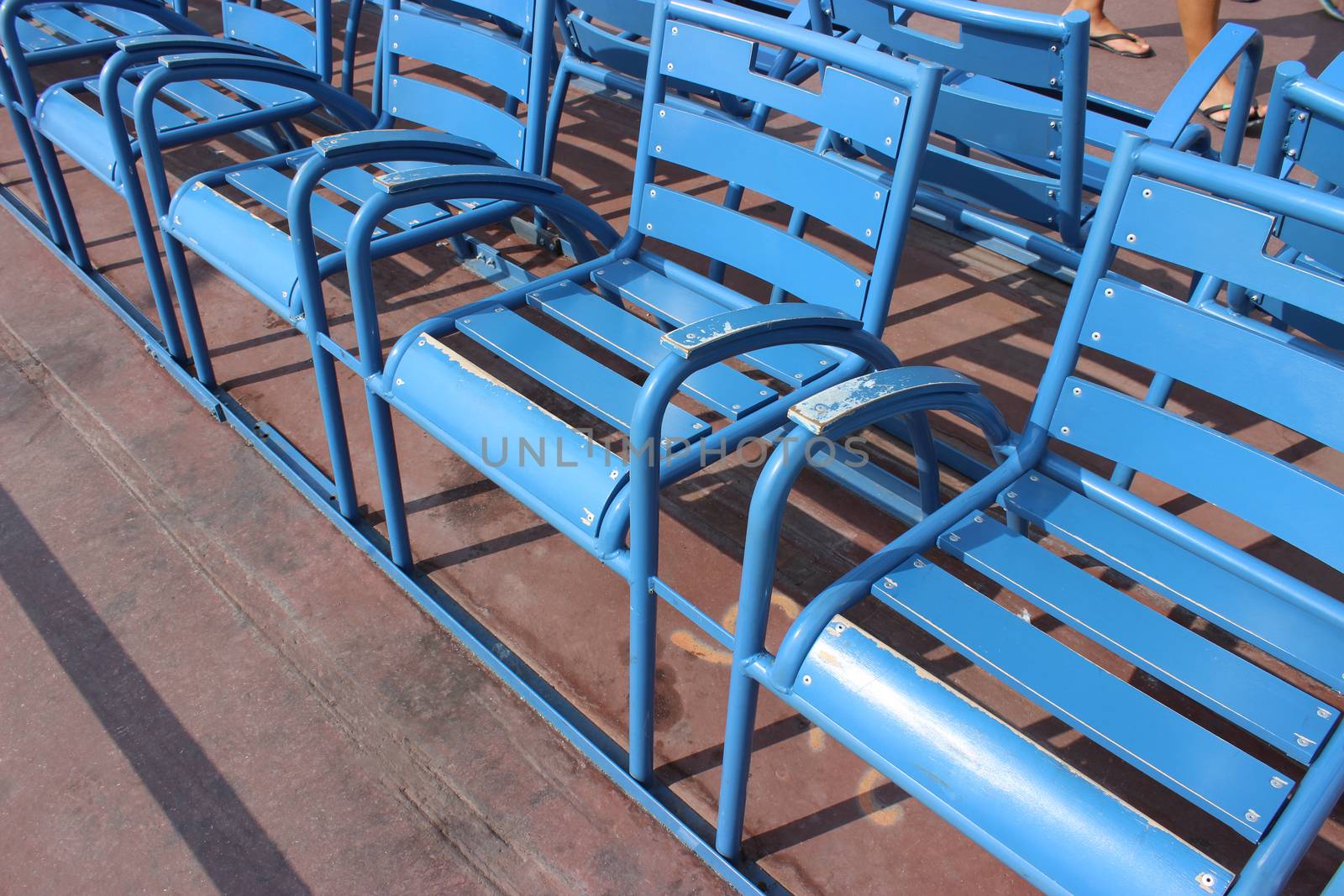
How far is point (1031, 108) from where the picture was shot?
205 cm

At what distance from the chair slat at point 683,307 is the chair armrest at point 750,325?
0.79 feet

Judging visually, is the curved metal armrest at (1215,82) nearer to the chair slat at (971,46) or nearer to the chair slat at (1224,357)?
the chair slat at (971,46)

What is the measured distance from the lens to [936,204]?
2.53 metres

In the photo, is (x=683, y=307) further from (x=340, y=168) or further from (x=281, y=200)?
(x=281, y=200)

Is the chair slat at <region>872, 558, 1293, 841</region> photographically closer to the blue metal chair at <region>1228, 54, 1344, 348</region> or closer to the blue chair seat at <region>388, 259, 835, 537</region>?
the blue chair seat at <region>388, 259, 835, 537</region>

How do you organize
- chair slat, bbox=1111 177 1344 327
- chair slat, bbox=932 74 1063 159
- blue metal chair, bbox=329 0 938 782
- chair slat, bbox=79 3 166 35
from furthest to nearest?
chair slat, bbox=79 3 166 35
chair slat, bbox=932 74 1063 159
blue metal chair, bbox=329 0 938 782
chair slat, bbox=1111 177 1344 327

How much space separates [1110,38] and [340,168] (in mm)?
3744

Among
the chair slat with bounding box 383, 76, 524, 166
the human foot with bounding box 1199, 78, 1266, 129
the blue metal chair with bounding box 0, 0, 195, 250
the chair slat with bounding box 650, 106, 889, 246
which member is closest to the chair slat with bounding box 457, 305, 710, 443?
the chair slat with bounding box 650, 106, 889, 246

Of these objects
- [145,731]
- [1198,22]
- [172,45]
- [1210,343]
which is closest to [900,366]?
[1210,343]

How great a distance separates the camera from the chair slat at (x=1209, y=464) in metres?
1.37

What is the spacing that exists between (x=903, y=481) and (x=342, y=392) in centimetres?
140

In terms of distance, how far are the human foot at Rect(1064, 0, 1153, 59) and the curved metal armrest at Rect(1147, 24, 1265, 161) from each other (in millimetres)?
2457

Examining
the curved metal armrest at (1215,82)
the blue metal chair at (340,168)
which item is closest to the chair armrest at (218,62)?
the blue metal chair at (340,168)

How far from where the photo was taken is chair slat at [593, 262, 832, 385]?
1.76m
